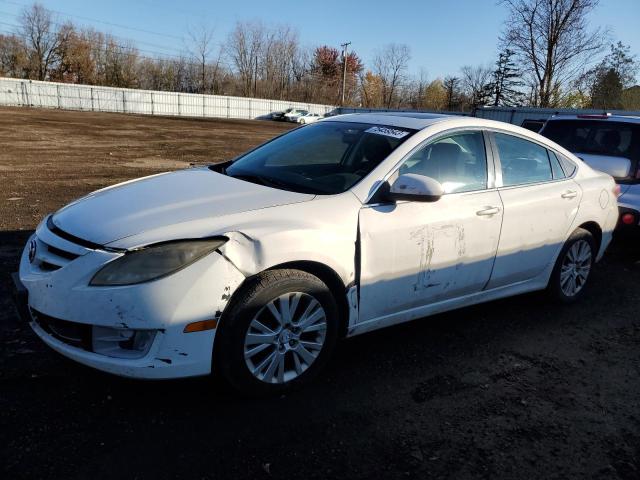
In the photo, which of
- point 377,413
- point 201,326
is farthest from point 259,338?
point 377,413

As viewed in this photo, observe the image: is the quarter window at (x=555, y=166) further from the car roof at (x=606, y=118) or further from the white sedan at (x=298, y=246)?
the car roof at (x=606, y=118)

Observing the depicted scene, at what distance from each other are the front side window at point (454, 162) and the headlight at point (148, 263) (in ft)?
5.05

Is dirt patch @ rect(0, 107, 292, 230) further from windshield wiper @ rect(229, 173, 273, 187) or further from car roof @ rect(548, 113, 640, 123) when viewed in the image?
car roof @ rect(548, 113, 640, 123)

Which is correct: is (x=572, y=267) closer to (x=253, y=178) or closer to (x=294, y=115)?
(x=253, y=178)

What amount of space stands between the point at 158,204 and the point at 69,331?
0.83 m

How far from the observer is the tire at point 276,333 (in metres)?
2.63

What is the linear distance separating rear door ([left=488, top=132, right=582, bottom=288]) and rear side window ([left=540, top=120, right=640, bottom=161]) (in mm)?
2458

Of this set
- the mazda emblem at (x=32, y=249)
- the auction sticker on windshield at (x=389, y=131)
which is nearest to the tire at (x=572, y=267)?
the auction sticker on windshield at (x=389, y=131)

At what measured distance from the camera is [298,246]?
9.05 ft

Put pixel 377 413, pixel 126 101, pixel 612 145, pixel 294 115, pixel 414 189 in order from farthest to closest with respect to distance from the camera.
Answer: pixel 294 115 < pixel 126 101 < pixel 612 145 < pixel 414 189 < pixel 377 413

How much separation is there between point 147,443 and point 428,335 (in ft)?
7.25

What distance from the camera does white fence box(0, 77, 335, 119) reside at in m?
43.7

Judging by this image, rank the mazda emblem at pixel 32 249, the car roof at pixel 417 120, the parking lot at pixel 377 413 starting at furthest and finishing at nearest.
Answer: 1. the car roof at pixel 417 120
2. the mazda emblem at pixel 32 249
3. the parking lot at pixel 377 413

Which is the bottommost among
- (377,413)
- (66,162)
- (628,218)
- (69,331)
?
(377,413)
